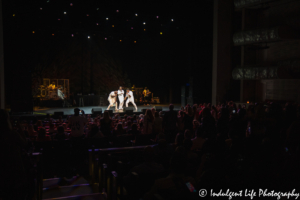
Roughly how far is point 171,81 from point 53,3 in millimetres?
11680

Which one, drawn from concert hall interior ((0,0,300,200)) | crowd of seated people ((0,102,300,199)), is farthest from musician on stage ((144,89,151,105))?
crowd of seated people ((0,102,300,199))

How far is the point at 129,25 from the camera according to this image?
67.4 feet

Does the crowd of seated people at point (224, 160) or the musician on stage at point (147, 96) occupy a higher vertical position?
the musician on stage at point (147, 96)

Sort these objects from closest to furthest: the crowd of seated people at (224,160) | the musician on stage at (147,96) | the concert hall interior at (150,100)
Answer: the crowd of seated people at (224,160), the concert hall interior at (150,100), the musician on stage at (147,96)

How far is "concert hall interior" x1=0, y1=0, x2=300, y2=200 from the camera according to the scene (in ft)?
9.75

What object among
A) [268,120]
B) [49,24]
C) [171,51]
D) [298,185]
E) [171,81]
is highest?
[49,24]

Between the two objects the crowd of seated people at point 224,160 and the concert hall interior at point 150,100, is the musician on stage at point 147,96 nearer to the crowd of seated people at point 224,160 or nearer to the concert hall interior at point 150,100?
the concert hall interior at point 150,100

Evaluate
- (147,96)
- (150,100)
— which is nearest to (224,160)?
(147,96)

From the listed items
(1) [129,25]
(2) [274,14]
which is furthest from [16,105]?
(2) [274,14]

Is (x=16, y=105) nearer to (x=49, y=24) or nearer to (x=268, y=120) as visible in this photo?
(x=49, y=24)

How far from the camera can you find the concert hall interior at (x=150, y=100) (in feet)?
9.75

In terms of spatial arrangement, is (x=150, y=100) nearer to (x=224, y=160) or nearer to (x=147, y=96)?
(x=147, y=96)

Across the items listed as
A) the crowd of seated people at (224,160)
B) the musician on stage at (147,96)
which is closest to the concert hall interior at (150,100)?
the crowd of seated people at (224,160)

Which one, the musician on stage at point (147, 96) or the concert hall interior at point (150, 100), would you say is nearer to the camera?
the concert hall interior at point (150, 100)
